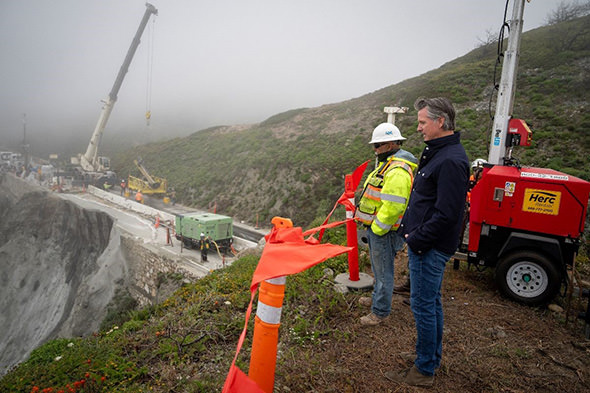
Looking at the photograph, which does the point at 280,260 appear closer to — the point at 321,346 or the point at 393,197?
the point at 393,197

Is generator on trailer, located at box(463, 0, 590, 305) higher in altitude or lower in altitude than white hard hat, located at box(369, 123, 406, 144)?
lower

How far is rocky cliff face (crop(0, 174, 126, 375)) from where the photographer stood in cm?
1544

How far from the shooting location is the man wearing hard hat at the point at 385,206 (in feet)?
10.5

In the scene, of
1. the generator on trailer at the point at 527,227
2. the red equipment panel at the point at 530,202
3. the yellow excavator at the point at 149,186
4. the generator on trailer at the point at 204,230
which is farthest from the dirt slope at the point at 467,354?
the yellow excavator at the point at 149,186

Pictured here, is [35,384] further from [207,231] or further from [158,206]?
[158,206]

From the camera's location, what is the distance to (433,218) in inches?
95.3

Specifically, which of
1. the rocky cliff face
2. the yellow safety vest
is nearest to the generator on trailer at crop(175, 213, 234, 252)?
the rocky cliff face

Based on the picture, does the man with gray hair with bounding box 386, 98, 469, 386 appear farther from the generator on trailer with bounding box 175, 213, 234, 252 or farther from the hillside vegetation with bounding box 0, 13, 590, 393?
the generator on trailer with bounding box 175, 213, 234, 252

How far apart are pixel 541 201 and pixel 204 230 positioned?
12.8 meters

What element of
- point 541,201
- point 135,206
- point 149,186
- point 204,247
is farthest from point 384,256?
point 149,186

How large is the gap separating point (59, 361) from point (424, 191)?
4766 millimetres

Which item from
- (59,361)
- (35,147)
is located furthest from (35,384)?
(35,147)

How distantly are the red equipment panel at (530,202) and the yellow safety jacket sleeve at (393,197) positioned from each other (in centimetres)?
229

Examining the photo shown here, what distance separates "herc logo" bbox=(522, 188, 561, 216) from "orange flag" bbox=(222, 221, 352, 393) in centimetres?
371
